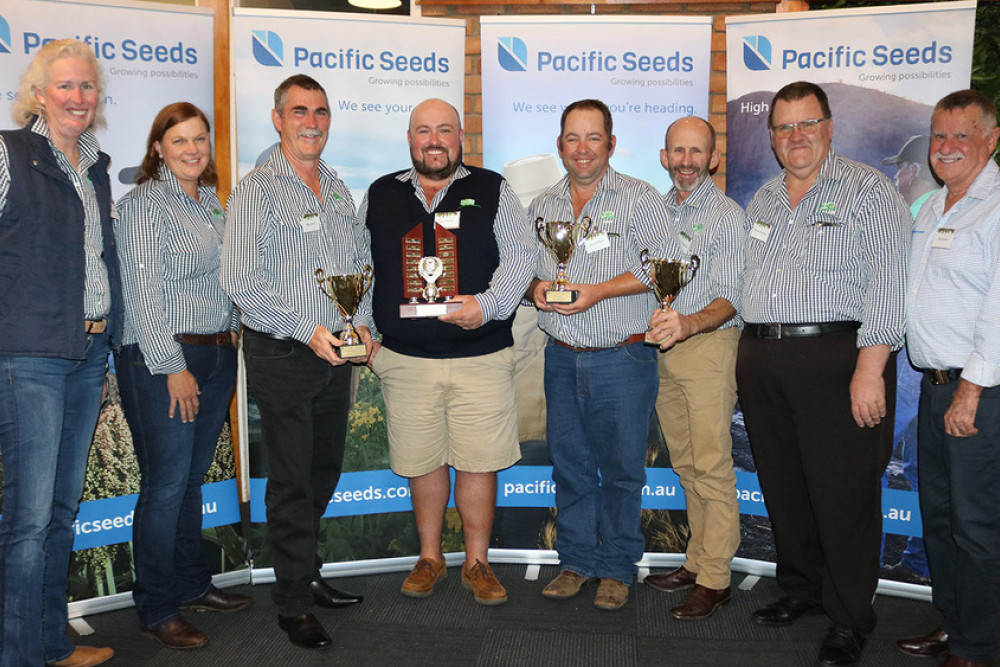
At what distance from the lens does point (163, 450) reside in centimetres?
324

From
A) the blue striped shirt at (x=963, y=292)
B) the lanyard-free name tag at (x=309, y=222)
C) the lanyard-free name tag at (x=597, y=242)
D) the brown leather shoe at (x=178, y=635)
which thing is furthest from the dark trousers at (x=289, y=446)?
the blue striped shirt at (x=963, y=292)

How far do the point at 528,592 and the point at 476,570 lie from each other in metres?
0.30

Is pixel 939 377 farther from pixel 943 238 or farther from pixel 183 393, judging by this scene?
pixel 183 393

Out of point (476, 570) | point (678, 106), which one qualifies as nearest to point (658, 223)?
point (678, 106)

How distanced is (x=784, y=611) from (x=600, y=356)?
1405mm

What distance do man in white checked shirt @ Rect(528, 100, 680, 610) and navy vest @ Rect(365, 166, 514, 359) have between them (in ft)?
1.00

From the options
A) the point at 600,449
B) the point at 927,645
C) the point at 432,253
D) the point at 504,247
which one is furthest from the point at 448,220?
the point at 927,645

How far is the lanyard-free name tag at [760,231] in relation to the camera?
3358 mm

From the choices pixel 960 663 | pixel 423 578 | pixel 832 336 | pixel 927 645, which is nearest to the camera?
pixel 960 663

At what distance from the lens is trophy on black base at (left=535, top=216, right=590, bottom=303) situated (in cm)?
359

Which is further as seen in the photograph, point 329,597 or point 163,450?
point 329,597

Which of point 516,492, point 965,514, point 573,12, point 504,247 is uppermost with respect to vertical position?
point 573,12

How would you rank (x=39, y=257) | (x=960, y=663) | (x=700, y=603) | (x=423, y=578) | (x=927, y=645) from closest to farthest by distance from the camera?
1. (x=39, y=257)
2. (x=960, y=663)
3. (x=927, y=645)
4. (x=700, y=603)
5. (x=423, y=578)

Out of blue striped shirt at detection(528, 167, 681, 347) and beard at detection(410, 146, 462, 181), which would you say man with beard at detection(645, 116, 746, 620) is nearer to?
blue striped shirt at detection(528, 167, 681, 347)
